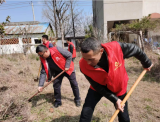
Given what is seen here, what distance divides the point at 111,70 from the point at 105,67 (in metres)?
0.13

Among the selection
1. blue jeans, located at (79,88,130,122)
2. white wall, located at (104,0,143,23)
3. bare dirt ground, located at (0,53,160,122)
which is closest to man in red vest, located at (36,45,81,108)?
bare dirt ground, located at (0,53,160,122)

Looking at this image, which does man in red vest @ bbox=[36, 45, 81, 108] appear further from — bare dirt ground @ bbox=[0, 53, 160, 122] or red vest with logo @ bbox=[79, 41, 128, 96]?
red vest with logo @ bbox=[79, 41, 128, 96]

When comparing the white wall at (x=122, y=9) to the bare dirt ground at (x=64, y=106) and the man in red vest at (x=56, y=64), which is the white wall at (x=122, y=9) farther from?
the man in red vest at (x=56, y=64)

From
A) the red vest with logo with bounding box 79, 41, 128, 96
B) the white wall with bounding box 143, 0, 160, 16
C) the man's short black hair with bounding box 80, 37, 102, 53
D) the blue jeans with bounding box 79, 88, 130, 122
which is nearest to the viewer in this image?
the man's short black hair with bounding box 80, 37, 102, 53

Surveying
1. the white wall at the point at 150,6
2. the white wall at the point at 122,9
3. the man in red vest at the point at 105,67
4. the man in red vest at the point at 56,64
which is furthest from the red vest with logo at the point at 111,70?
the white wall at the point at 150,6

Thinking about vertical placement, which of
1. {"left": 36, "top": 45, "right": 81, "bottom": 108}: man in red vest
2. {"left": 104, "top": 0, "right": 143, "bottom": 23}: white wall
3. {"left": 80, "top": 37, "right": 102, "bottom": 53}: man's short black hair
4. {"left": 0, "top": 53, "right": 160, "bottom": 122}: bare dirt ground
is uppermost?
{"left": 104, "top": 0, "right": 143, "bottom": 23}: white wall

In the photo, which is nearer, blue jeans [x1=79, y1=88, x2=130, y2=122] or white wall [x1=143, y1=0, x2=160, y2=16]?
blue jeans [x1=79, y1=88, x2=130, y2=122]

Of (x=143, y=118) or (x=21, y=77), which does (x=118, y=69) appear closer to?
(x=143, y=118)

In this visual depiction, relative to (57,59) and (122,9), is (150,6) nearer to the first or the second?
(122,9)

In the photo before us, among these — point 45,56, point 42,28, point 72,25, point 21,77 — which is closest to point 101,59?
point 45,56

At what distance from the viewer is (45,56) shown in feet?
8.30

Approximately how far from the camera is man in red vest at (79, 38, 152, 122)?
1.31 meters

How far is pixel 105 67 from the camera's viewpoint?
4.97 ft

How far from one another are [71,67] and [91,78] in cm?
138
